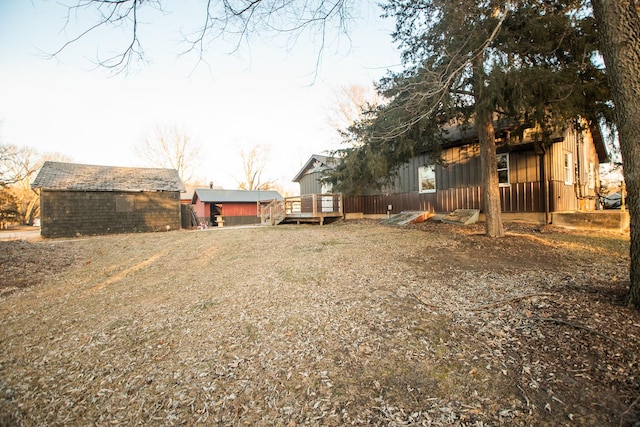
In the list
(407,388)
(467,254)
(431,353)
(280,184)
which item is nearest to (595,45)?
(467,254)

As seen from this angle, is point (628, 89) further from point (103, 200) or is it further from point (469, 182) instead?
point (103, 200)

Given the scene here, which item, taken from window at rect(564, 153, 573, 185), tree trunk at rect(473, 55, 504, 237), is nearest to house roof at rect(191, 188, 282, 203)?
window at rect(564, 153, 573, 185)

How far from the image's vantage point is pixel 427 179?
14406mm

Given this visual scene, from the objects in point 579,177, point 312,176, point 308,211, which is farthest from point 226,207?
point 579,177

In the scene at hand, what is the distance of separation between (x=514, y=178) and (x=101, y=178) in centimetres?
2266

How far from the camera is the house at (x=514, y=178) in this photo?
10484 mm

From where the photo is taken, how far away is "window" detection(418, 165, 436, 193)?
14.1 metres

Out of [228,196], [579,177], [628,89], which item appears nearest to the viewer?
[628,89]

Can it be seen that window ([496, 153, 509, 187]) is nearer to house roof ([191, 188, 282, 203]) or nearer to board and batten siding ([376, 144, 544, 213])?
board and batten siding ([376, 144, 544, 213])

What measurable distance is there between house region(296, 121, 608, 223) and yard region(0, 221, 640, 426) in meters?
5.22

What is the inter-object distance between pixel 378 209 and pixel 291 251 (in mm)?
9544

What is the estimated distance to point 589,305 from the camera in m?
3.35

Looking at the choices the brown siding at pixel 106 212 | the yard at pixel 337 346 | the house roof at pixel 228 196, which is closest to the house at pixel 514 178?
the yard at pixel 337 346

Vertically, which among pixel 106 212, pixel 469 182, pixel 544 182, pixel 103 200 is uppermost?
pixel 103 200
